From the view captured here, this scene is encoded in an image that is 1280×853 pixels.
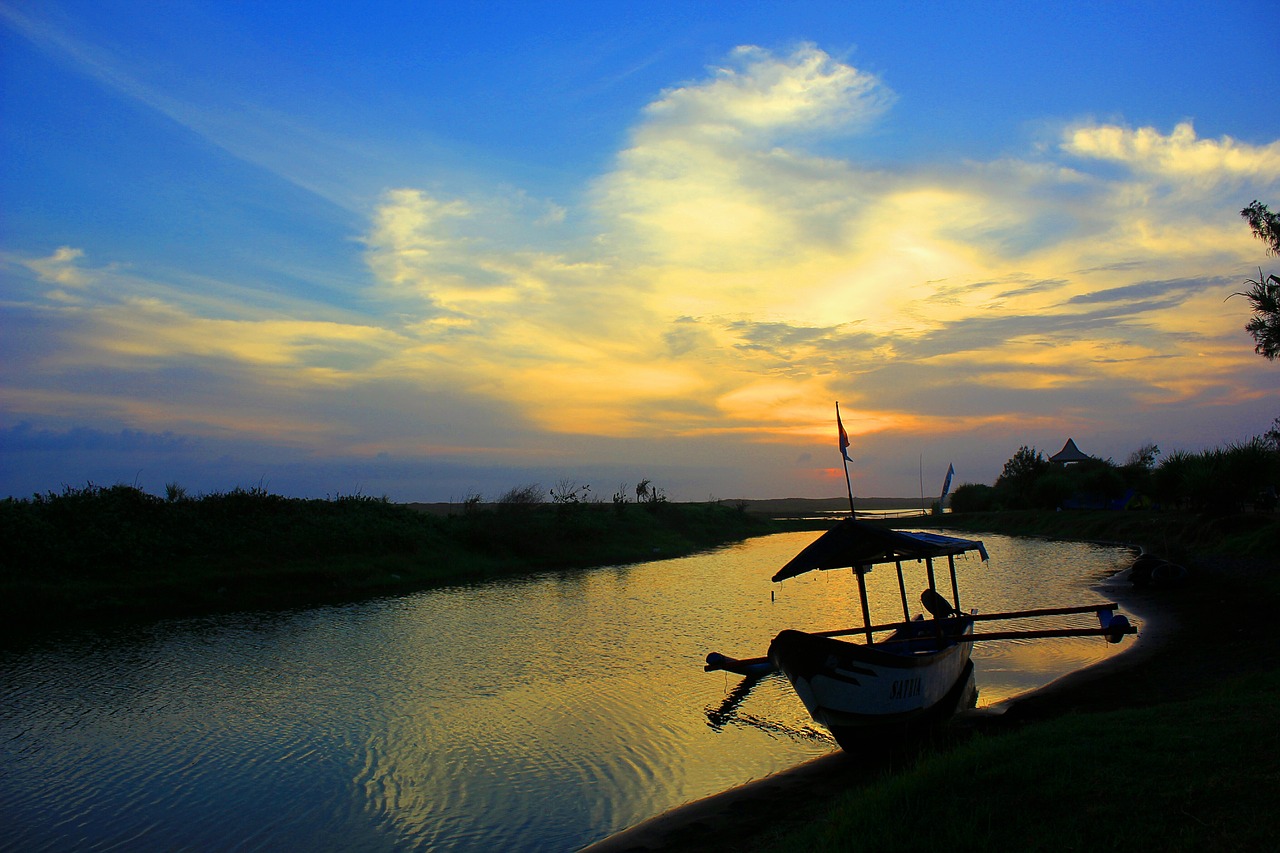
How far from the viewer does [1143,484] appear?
2411 inches

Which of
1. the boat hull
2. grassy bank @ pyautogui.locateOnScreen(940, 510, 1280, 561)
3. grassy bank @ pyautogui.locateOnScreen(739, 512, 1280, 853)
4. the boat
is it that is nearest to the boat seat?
the boat

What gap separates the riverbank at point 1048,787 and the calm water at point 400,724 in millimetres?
1219

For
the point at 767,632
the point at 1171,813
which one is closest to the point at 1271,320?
the point at 767,632

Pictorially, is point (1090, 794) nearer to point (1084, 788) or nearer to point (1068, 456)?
point (1084, 788)

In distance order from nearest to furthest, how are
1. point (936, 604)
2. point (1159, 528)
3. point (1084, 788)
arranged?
point (1084, 788) → point (936, 604) → point (1159, 528)

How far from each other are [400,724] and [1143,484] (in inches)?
2573

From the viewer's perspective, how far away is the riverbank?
19.4 feet

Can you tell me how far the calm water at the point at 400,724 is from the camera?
9.25 meters

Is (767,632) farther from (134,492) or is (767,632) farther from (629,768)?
(134,492)

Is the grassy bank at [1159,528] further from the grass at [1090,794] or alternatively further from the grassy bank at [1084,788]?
the grass at [1090,794]

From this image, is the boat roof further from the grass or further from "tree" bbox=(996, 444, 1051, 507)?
"tree" bbox=(996, 444, 1051, 507)

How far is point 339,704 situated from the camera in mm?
14305

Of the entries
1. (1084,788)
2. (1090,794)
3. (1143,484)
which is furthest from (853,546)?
(1143,484)

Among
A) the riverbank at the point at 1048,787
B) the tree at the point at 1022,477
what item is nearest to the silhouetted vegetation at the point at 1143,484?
the tree at the point at 1022,477
